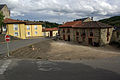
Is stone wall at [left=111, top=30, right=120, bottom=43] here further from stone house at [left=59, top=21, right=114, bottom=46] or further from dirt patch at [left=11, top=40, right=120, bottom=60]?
dirt patch at [left=11, top=40, right=120, bottom=60]

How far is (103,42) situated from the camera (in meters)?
28.7

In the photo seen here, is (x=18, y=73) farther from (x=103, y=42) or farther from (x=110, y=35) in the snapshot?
(x=110, y=35)

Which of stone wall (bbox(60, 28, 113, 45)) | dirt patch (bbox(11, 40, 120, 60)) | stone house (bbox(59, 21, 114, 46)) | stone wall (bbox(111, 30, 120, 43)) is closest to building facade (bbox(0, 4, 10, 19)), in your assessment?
stone wall (bbox(60, 28, 113, 45))

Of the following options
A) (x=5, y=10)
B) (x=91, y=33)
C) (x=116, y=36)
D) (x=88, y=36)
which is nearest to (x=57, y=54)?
(x=91, y=33)

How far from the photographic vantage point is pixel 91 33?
2955cm

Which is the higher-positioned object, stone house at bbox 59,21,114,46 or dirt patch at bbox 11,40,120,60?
stone house at bbox 59,21,114,46

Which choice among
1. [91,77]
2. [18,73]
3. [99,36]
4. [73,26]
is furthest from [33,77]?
[73,26]

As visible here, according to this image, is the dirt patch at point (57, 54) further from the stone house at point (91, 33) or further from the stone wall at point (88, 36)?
the stone house at point (91, 33)

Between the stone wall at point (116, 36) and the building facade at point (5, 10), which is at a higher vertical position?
the building facade at point (5, 10)

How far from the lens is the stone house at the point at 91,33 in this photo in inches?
1110

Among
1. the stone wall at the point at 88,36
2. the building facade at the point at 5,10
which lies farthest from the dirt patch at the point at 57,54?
the building facade at the point at 5,10

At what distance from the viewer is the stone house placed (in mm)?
28203

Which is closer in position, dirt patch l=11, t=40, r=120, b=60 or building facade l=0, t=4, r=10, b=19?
dirt patch l=11, t=40, r=120, b=60

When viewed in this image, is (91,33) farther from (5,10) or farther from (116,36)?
(5,10)
